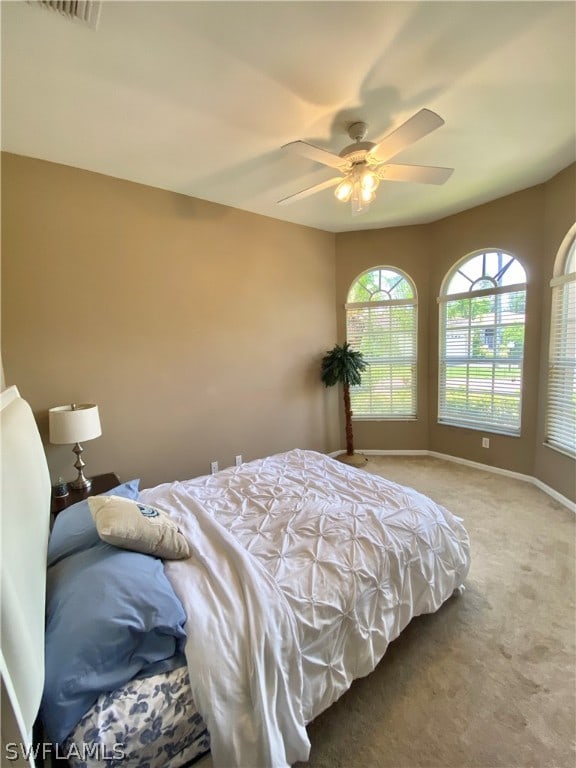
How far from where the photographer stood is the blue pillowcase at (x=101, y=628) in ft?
3.07

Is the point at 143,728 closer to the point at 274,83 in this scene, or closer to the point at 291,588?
the point at 291,588

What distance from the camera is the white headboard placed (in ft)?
2.38

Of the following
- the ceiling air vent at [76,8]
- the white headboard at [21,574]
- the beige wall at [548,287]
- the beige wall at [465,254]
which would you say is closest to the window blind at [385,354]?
the beige wall at [465,254]

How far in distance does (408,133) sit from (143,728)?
2.69m

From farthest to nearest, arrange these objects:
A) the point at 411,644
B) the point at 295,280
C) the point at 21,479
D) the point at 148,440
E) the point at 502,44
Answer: the point at 295,280 < the point at 148,440 < the point at 411,644 < the point at 502,44 < the point at 21,479

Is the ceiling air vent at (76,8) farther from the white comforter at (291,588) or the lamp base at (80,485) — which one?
the lamp base at (80,485)

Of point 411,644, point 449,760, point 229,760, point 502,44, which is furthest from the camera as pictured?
point 411,644

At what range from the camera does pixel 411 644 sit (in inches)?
68.4

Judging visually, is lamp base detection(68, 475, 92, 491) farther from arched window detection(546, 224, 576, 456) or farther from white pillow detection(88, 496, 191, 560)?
arched window detection(546, 224, 576, 456)

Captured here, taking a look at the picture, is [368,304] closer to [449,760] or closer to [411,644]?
[411,644]

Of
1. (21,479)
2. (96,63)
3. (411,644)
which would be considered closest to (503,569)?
(411,644)

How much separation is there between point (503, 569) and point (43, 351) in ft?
11.9

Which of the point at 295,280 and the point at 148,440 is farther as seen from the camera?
the point at 295,280

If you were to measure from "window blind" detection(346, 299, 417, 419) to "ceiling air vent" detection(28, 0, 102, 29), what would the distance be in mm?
3489
